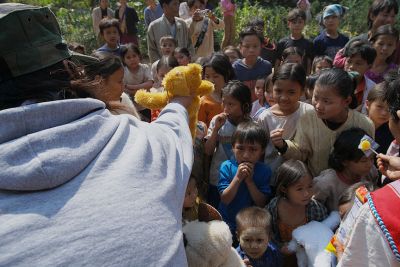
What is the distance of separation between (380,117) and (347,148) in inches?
22.2

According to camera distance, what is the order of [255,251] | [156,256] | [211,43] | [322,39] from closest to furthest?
[156,256], [255,251], [322,39], [211,43]

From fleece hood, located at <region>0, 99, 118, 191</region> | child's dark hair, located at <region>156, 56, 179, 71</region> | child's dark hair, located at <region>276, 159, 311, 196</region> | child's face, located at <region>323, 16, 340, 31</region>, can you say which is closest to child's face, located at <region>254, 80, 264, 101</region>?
child's dark hair, located at <region>156, 56, 179, 71</region>

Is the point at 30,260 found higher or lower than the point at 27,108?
lower

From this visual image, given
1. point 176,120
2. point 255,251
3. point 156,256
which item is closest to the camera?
point 156,256

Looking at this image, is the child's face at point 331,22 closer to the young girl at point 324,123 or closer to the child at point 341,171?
the young girl at point 324,123

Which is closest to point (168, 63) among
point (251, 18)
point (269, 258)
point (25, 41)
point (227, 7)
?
point (269, 258)

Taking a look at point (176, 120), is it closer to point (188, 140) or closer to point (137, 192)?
point (188, 140)

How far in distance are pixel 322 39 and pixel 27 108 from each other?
4.77m

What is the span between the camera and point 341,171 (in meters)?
2.56

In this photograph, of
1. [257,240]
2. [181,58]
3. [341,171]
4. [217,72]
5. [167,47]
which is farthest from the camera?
[167,47]

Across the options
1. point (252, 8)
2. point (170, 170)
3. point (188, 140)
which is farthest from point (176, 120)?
point (252, 8)

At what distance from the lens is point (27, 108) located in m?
0.89

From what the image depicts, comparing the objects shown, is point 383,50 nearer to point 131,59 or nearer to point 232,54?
point 232,54

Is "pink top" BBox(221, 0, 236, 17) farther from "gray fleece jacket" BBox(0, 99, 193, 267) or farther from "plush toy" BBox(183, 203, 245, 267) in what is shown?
"gray fleece jacket" BBox(0, 99, 193, 267)
